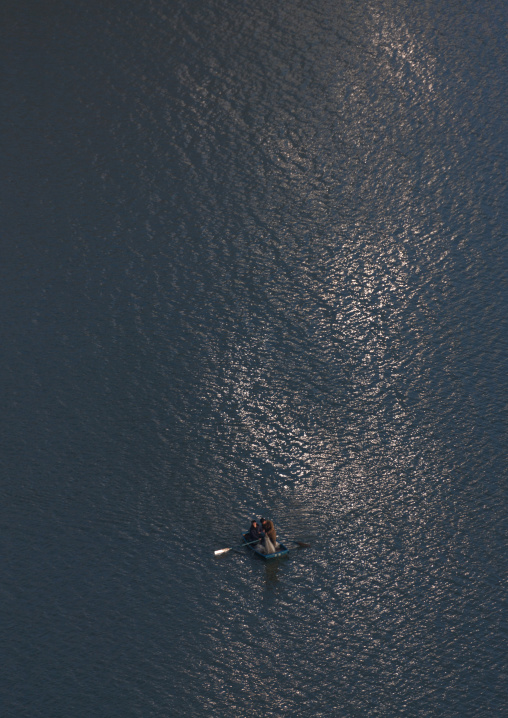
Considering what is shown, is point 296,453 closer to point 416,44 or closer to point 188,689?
point 188,689

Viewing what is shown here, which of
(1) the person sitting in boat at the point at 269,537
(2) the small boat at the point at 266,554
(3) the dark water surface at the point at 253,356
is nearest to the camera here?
(3) the dark water surface at the point at 253,356

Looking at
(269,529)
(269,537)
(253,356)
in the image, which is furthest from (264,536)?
(253,356)

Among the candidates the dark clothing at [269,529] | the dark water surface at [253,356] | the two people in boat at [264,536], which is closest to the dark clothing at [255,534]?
the two people in boat at [264,536]

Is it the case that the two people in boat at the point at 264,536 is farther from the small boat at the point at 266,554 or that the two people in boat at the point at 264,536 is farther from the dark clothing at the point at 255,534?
the small boat at the point at 266,554

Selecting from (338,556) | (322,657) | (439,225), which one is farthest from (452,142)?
(322,657)

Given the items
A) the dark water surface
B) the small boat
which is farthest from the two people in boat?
the dark water surface

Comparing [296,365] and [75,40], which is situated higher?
[75,40]
